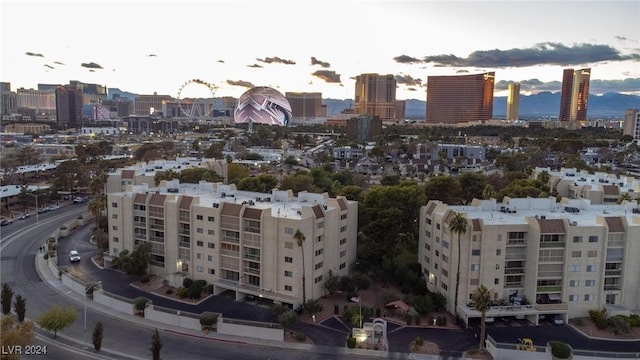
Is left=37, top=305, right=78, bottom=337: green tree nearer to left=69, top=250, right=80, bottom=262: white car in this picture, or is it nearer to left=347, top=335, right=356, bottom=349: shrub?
left=69, top=250, right=80, bottom=262: white car

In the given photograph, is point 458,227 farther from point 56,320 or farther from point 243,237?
point 56,320

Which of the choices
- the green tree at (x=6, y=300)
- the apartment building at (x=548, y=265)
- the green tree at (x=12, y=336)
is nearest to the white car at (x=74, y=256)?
the green tree at (x=6, y=300)

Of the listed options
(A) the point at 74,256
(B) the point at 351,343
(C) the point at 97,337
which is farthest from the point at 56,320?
(B) the point at 351,343

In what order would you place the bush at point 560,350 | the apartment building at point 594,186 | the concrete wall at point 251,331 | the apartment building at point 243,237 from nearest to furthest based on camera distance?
1. the bush at point 560,350
2. the concrete wall at point 251,331
3. the apartment building at point 243,237
4. the apartment building at point 594,186

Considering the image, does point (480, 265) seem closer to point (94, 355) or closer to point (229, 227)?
point (229, 227)

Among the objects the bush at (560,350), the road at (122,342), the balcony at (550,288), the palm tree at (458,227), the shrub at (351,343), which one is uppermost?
the palm tree at (458,227)

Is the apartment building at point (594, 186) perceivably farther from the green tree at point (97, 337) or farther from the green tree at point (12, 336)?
the green tree at point (12, 336)

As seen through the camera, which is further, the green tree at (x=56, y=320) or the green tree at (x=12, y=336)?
the green tree at (x=56, y=320)
